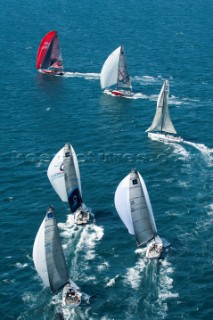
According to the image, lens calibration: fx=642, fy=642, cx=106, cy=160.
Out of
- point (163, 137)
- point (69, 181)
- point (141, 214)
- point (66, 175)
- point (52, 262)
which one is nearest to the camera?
point (52, 262)

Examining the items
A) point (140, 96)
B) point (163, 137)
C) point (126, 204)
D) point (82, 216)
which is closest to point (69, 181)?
point (82, 216)

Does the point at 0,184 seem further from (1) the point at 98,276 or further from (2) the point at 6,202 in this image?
(1) the point at 98,276

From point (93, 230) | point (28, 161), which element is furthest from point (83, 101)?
point (93, 230)

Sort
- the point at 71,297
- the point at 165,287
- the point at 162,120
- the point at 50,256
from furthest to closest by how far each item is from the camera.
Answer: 1. the point at 162,120
2. the point at 165,287
3. the point at 50,256
4. the point at 71,297

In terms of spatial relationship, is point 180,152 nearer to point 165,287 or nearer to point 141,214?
point 141,214

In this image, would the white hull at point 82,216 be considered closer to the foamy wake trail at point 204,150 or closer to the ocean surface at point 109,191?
the ocean surface at point 109,191

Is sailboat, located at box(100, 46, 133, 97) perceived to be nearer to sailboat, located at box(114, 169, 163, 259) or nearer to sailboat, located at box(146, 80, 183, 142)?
sailboat, located at box(146, 80, 183, 142)

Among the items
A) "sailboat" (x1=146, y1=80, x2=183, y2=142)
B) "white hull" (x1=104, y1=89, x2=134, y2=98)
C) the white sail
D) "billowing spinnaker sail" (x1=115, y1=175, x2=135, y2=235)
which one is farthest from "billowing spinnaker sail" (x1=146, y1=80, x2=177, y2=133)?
"billowing spinnaker sail" (x1=115, y1=175, x2=135, y2=235)
